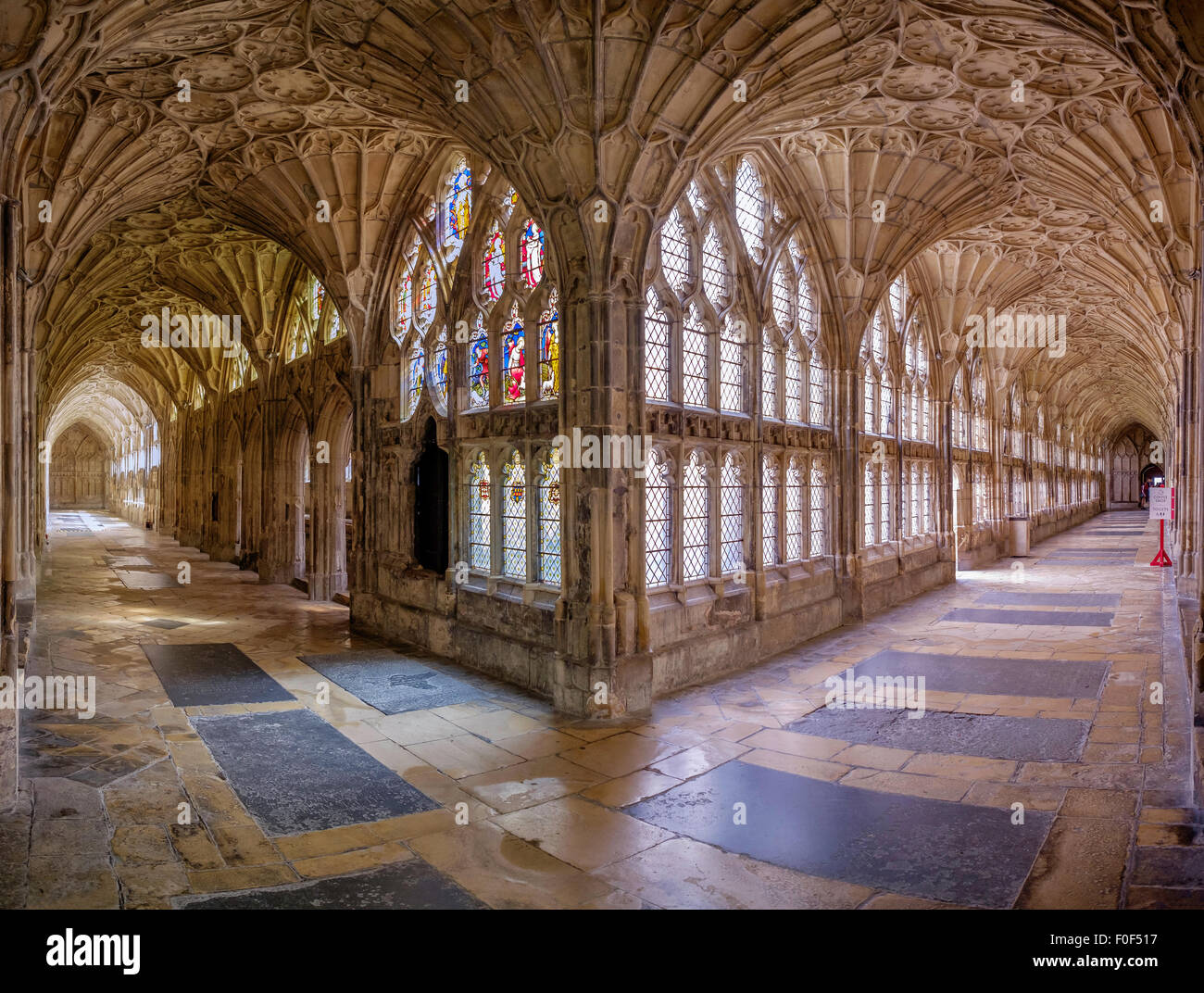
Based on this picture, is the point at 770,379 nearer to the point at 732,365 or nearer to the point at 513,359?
the point at 732,365

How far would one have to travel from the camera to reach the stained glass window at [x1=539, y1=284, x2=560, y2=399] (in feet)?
28.3

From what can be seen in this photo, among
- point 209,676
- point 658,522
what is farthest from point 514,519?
point 209,676

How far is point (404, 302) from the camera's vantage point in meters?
11.5

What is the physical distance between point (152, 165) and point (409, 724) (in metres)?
7.99

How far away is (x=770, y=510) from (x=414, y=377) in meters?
5.31

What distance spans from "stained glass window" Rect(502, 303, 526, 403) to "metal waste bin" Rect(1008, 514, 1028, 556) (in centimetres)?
1806

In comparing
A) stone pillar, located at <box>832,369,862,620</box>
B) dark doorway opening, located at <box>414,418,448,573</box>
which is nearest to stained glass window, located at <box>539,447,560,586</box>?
dark doorway opening, located at <box>414,418,448,573</box>

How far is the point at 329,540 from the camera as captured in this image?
48.8 feet

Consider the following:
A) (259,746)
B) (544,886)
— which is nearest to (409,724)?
(259,746)

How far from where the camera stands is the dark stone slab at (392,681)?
7.64 meters

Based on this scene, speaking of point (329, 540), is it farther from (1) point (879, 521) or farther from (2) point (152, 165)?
(1) point (879, 521)

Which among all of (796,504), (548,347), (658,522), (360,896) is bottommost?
(360,896)

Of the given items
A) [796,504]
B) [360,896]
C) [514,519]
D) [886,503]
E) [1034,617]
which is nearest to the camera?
[360,896]

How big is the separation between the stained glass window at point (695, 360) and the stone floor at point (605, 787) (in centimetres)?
323
